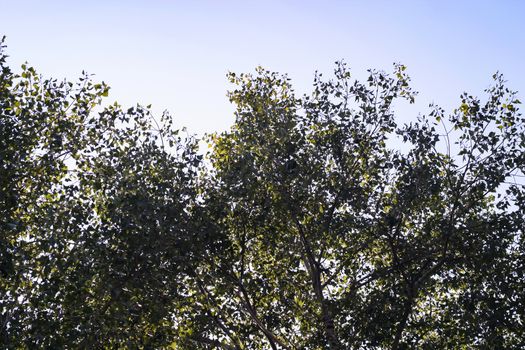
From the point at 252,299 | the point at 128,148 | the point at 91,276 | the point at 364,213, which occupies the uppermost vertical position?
the point at 128,148

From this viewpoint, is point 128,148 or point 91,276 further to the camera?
point 128,148

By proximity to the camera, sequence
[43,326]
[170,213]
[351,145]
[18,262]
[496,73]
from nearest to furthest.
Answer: [43,326], [18,262], [170,213], [496,73], [351,145]

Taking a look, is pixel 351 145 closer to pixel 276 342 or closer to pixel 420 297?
pixel 420 297

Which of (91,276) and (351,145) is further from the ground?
(351,145)

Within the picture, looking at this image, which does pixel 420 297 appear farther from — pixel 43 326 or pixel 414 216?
pixel 43 326

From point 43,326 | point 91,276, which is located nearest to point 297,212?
point 91,276

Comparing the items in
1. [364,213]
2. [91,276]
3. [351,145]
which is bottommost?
[91,276]

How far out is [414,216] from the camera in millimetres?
18328

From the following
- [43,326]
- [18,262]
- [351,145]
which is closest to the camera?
[43,326]

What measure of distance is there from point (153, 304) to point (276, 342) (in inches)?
164

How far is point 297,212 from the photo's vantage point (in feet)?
60.3

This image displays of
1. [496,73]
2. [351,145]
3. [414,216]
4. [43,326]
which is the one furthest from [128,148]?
[496,73]

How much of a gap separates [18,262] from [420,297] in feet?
41.6

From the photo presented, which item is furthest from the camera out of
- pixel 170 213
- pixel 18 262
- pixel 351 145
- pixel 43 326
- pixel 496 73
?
pixel 351 145
